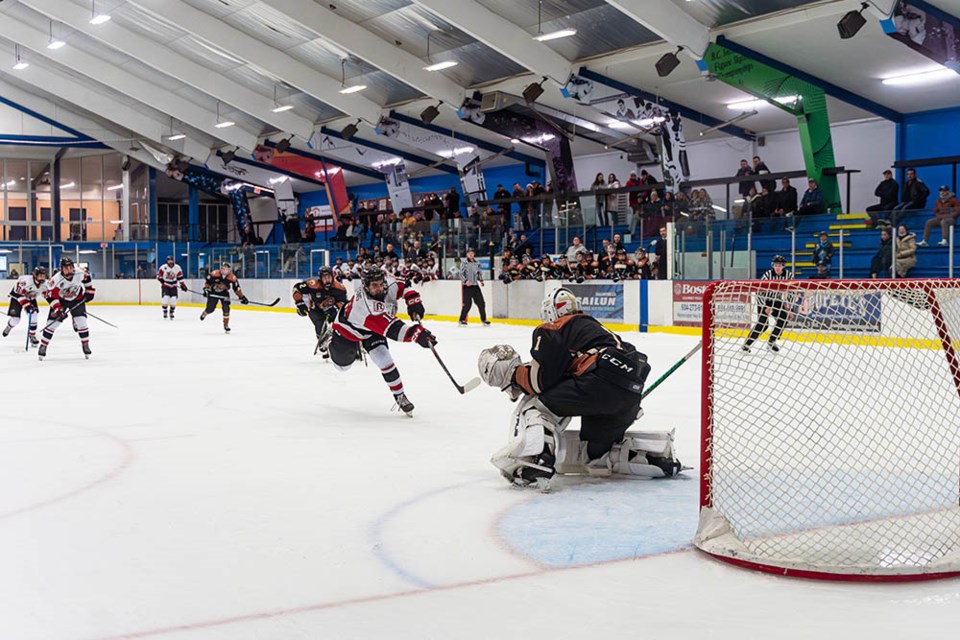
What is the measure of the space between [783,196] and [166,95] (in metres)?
15.6

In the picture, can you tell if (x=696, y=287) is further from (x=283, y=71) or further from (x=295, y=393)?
(x=283, y=71)

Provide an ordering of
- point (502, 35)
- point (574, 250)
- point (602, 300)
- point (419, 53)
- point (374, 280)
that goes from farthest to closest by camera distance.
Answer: point (419, 53) → point (574, 250) → point (602, 300) → point (502, 35) → point (374, 280)

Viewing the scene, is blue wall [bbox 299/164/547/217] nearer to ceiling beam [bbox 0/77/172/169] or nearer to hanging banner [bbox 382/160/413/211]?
hanging banner [bbox 382/160/413/211]

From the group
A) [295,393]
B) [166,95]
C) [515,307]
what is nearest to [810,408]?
[295,393]

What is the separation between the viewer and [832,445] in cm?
469

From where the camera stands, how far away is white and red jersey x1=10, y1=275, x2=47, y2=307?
37.4 ft

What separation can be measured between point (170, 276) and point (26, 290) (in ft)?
25.0

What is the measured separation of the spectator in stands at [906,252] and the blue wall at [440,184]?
1427cm

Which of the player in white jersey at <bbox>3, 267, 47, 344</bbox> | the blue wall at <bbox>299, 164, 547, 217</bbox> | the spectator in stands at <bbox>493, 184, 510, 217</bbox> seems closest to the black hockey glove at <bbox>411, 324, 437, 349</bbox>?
the player in white jersey at <bbox>3, 267, 47, 344</bbox>

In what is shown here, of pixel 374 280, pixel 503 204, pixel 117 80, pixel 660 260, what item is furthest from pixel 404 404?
pixel 117 80

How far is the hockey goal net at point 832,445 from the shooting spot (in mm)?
3084

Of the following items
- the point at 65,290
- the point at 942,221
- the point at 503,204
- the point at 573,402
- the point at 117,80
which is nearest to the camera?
the point at 573,402

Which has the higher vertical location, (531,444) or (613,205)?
(613,205)

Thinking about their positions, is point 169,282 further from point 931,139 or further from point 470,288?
point 931,139
